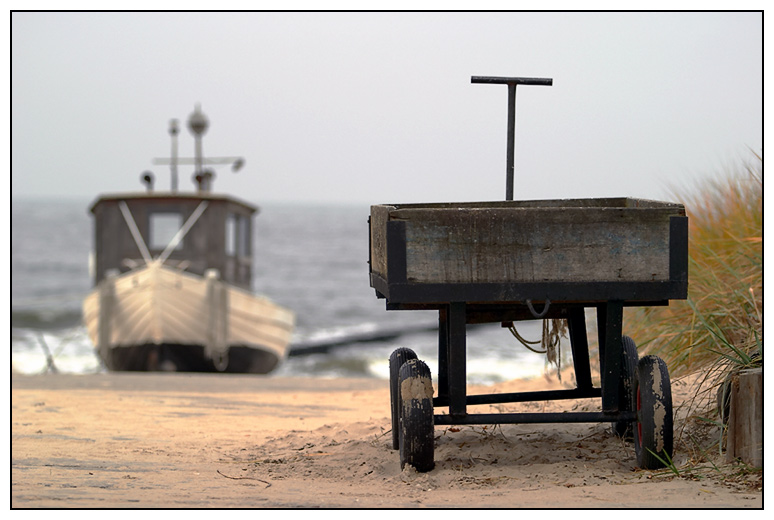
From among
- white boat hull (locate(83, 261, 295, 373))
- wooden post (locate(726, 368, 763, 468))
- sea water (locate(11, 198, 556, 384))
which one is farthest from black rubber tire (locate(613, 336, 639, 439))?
white boat hull (locate(83, 261, 295, 373))

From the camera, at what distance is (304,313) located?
97.6 ft

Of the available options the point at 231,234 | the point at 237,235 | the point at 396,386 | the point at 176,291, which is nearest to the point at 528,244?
the point at 396,386

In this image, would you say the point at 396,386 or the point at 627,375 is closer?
the point at 627,375

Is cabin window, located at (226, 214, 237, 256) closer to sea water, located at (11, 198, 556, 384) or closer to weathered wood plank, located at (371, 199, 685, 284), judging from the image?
sea water, located at (11, 198, 556, 384)

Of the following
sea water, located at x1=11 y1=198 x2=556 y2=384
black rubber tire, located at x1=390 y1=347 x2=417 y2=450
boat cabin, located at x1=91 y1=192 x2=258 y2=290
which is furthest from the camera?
sea water, located at x1=11 y1=198 x2=556 y2=384

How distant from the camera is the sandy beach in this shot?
3164 mm

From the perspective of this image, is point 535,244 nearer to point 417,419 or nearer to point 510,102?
point 417,419

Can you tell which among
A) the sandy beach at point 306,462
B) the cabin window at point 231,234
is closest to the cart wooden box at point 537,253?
the sandy beach at point 306,462

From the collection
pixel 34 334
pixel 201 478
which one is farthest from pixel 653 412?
pixel 34 334

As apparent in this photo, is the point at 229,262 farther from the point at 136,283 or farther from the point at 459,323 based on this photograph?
the point at 459,323

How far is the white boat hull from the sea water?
22.7 inches

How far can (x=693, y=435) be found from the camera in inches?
162

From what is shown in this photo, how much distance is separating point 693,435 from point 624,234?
1.22 m

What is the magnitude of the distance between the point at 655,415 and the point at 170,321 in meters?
10.2
